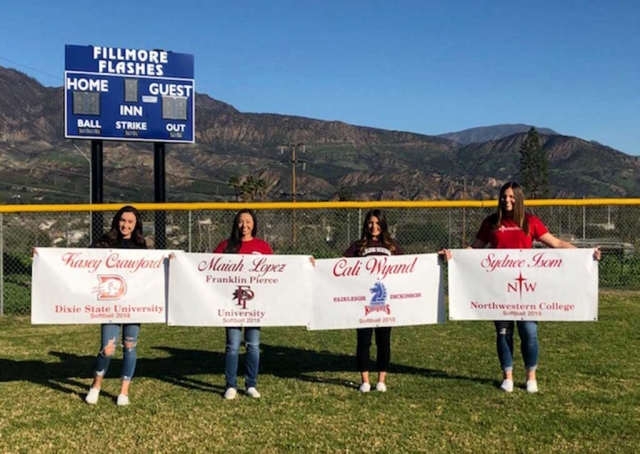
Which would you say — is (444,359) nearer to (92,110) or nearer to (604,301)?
(604,301)

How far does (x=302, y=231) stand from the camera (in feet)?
41.8

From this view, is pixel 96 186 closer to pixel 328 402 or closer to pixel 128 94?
pixel 128 94

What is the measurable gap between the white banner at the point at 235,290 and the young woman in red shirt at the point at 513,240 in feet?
6.15

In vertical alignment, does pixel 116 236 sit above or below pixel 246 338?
above

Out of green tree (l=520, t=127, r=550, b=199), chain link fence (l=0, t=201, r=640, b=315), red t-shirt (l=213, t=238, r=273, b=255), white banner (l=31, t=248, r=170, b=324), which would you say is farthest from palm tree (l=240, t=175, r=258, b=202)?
green tree (l=520, t=127, r=550, b=199)

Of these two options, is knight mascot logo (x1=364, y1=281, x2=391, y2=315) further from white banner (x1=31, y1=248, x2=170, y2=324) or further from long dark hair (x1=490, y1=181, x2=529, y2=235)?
white banner (x1=31, y1=248, x2=170, y2=324)

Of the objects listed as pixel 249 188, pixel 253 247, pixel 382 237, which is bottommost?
pixel 253 247

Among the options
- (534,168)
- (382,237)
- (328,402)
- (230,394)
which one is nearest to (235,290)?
(230,394)

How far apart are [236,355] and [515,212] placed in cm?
288

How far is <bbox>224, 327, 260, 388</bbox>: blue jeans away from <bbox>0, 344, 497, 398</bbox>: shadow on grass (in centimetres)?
34

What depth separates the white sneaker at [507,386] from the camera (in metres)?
5.66

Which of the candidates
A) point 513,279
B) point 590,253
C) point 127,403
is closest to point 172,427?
point 127,403

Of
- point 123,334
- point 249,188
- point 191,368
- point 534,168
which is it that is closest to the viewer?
point 123,334

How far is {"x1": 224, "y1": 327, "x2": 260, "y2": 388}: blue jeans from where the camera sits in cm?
551
